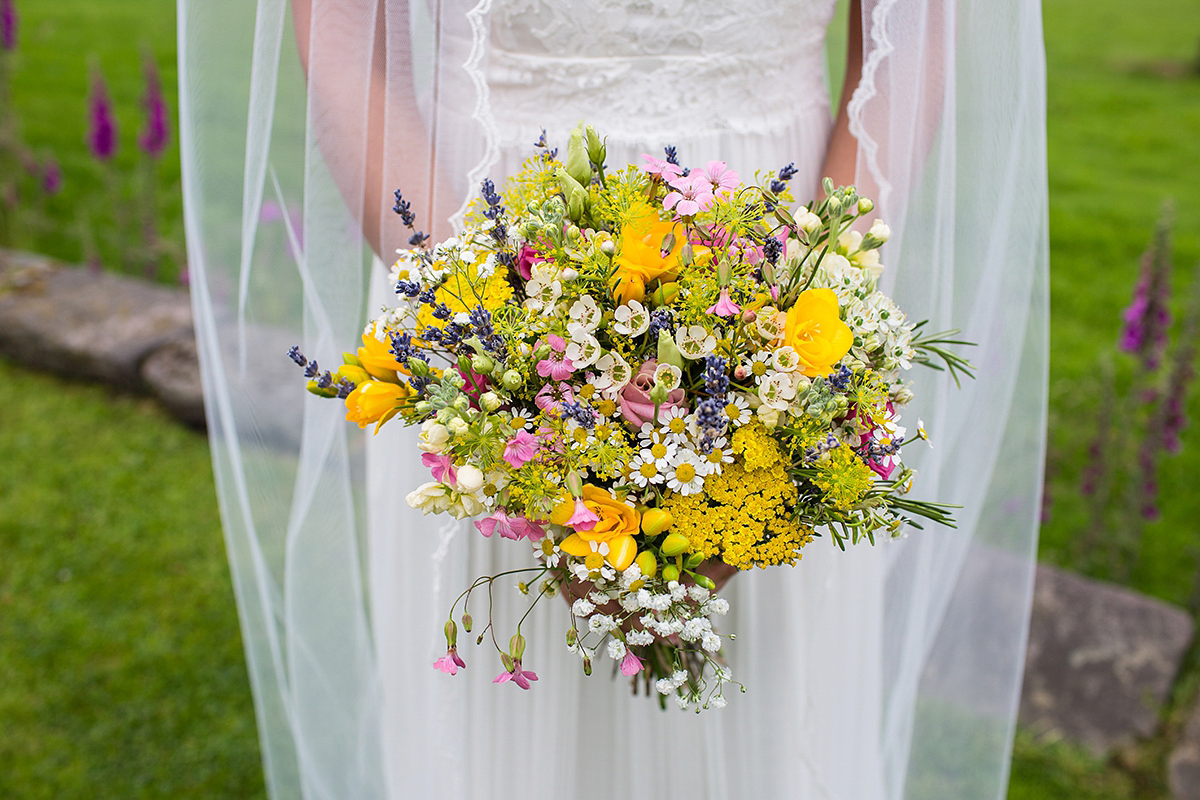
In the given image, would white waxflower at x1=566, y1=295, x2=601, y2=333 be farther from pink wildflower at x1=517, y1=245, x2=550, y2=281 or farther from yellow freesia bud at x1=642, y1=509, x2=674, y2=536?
yellow freesia bud at x1=642, y1=509, x2=674, y2=536

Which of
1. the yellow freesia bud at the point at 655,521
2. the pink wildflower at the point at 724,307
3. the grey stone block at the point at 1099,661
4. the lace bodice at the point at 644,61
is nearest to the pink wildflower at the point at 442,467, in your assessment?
the yellow freesia bud at the point at 655,521

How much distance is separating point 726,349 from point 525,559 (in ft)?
1.98

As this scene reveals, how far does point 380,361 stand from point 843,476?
0.54 metres

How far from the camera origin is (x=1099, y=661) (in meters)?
2.84

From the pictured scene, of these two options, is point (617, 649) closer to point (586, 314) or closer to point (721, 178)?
point (586, 314)

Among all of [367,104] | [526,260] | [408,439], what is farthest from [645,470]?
[367,104]

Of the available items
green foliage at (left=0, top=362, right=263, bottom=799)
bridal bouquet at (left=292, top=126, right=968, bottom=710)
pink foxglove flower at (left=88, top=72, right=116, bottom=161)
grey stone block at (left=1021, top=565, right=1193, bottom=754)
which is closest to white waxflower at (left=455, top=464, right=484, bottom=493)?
bridal bouquet at (left=292, top=126, right=968, bottom=710)

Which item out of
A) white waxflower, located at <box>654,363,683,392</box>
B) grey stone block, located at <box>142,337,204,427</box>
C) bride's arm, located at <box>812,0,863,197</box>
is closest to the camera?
white waxflower, located at <box>654,363,683,392</box>

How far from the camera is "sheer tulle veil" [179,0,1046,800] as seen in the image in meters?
1.42

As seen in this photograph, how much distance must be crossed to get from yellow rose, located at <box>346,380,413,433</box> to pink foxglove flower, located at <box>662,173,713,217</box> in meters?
0.37

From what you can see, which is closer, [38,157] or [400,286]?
[400,286]

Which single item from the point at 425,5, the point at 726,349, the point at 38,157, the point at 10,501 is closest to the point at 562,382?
the point at 726,349

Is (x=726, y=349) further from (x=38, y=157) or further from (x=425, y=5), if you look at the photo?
(x=38, y=157)

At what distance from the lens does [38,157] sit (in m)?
6.26
